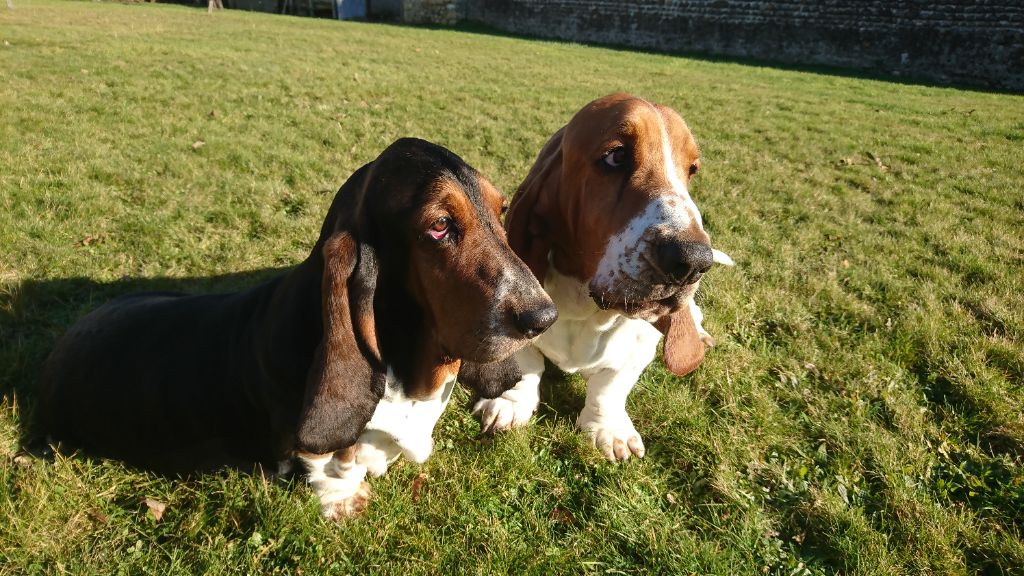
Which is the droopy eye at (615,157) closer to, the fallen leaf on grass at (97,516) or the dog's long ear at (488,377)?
the dog's long ear at (488,377)

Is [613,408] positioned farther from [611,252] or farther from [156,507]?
[156,507]

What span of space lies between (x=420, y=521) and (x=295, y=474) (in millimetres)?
577

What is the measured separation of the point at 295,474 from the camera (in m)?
2.46

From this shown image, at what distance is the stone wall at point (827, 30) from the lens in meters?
16.4

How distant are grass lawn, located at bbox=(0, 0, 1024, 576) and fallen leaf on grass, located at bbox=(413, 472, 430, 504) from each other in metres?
0.01

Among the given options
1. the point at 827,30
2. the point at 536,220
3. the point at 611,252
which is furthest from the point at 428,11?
the point at 611,252

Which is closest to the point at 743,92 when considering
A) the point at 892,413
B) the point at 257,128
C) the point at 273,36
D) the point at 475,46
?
the point at 475,46

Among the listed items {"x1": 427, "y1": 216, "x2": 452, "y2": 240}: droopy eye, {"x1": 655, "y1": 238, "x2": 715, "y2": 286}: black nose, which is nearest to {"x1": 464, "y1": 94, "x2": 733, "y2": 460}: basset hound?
{"x1": 655, "y1": 238, "x2": 715, "y2": 286}: black nose

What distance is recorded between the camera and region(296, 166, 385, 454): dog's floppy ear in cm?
180

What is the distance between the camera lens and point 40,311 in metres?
3.52

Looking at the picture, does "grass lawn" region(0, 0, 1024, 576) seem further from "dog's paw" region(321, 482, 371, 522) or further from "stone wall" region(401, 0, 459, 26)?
"stone wall" region(401, 0, 459, 26)

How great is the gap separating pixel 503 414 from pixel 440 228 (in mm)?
1416

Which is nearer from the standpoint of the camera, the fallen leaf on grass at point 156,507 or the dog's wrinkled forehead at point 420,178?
the dog's wrinkled forehead at point 420,178

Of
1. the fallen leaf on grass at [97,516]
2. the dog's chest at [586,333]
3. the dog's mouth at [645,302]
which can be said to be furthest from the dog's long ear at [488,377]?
the fallen leaf on grass at [97,516]
